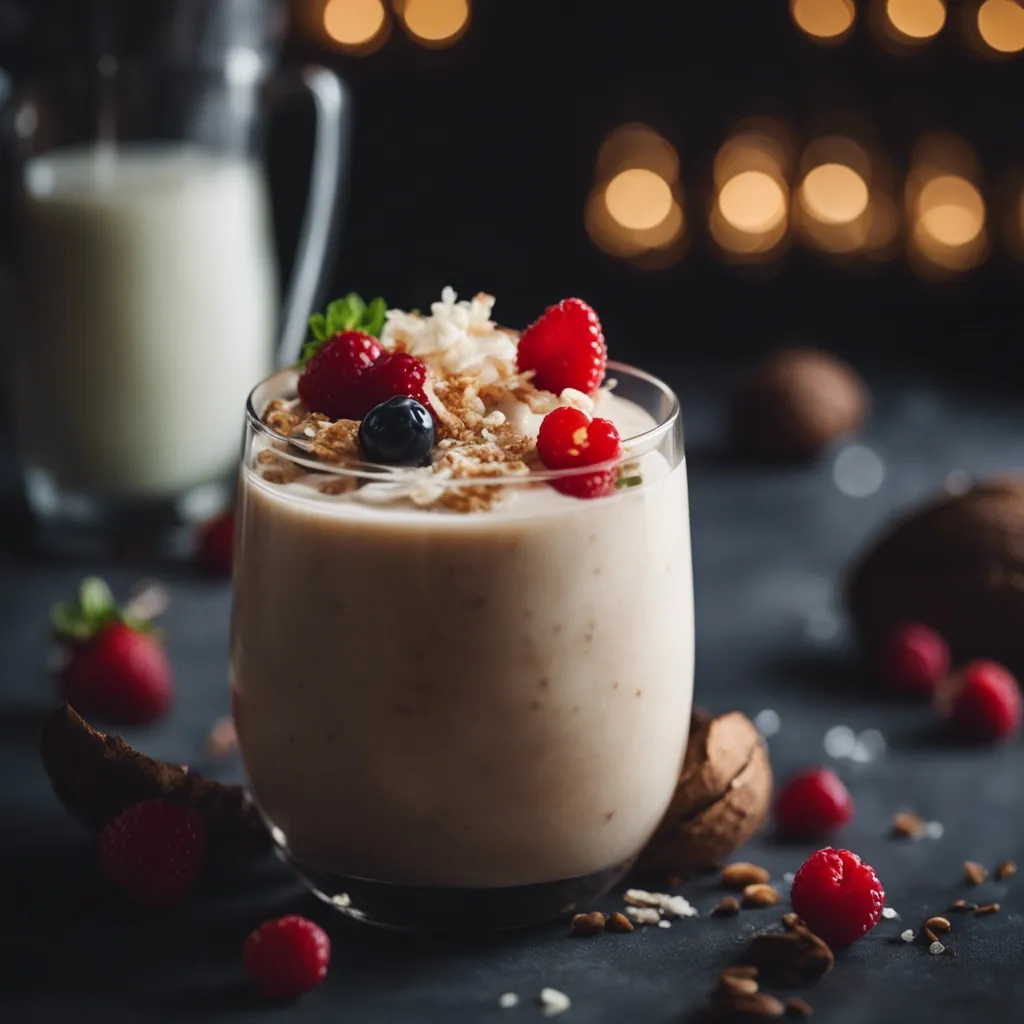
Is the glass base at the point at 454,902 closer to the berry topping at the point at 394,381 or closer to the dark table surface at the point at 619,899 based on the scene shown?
the dark table surface at the point at 619,899

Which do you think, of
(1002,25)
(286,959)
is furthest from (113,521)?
(1002,25)

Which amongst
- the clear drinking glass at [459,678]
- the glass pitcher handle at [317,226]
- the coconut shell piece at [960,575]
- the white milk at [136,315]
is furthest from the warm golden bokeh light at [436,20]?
the clear drinking glass at [459,678]

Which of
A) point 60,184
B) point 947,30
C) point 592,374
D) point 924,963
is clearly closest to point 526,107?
point 947,30

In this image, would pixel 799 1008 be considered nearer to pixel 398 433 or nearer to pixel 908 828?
pixel 908 828

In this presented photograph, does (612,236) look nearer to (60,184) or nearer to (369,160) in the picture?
(369,160)

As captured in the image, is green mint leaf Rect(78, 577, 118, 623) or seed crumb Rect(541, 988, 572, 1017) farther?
green mint leaf Rect(78, 577, 118, 623)

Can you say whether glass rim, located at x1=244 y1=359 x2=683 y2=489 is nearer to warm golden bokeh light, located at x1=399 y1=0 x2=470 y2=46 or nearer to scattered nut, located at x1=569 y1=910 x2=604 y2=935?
scattered nut, located at x1=569 y1=910 x2=604 y2=935

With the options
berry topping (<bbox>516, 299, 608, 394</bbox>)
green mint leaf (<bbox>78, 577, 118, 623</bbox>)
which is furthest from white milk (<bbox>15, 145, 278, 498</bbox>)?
berry topping (<bbox>516, 299, 608, 394</bbox>)
